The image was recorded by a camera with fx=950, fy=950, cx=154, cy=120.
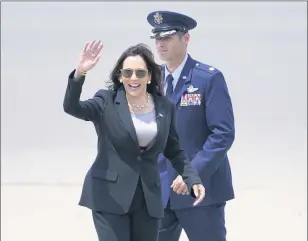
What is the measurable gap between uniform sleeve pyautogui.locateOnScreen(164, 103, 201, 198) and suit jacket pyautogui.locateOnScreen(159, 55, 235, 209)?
0.80 feet

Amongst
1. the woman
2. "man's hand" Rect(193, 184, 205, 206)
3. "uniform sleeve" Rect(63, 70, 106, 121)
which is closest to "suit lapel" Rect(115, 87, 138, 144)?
the woman

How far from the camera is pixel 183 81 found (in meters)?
4.39

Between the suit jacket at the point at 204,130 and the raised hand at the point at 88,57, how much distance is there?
725 mm

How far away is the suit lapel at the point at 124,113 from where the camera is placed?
374 centimetres

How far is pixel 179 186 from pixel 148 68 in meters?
0.52

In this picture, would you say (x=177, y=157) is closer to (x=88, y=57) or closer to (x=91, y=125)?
(x=88, y=57)

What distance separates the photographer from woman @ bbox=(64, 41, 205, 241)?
145 inches

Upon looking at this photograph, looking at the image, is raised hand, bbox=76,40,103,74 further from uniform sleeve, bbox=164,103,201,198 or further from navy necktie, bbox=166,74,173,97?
navy necktie, bbox=166,74,173,97

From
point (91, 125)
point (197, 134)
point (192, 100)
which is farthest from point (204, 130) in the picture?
point (91, 125)

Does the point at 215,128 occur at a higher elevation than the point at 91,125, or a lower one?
higher

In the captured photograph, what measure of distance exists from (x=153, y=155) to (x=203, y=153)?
0.48m
